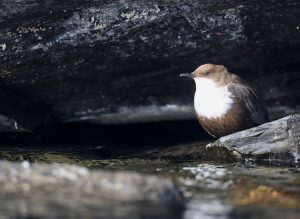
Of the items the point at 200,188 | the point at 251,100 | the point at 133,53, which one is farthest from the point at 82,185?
the point at 251,100

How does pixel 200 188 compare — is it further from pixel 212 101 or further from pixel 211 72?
pixel 211 72

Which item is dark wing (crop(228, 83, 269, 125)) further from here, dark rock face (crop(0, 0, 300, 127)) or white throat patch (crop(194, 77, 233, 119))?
dark rock face (crop(0, 0, 300, 127))

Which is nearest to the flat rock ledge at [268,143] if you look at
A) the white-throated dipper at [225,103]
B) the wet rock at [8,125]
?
the white-throated dipper at [225,103]

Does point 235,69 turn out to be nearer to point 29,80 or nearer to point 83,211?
point 29,80

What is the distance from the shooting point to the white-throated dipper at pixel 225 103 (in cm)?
718

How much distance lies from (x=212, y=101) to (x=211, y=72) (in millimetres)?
383

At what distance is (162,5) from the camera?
6.52 meters

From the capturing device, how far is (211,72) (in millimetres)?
7430

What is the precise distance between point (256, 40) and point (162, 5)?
4.41 feet

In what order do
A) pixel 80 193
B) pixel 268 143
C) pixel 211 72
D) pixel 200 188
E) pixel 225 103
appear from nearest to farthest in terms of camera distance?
pixel 80 193 → pixel 200 188 → pixel 268 143 → pixel 225 103 → pixel 211 72

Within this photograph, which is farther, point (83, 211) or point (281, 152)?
point (281, 152)

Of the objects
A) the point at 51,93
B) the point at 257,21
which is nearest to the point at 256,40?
the point at 257,21

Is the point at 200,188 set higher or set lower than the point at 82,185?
lower

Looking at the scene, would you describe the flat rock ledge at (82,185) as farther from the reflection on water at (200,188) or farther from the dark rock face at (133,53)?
the dark rock face at (133,53)
